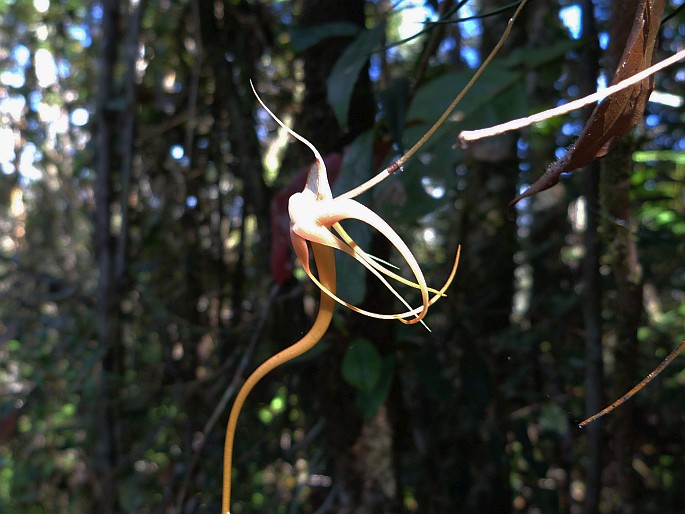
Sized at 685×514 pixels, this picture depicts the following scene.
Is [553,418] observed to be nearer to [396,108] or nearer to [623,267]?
[623,267]

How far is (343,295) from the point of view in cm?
66

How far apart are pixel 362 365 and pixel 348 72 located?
0.32 meters

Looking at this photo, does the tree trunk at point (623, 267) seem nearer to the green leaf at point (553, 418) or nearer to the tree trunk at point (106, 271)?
the green leaf at point (553, 418)

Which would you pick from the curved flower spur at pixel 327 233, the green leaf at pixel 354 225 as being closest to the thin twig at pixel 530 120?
the curved flower spur at pixel 327 233

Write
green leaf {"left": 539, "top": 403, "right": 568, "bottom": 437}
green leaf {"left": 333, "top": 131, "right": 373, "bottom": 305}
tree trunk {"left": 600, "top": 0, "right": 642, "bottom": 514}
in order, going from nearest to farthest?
tree trunk {"left": 600, "top": 0, "right": 642, "bottom": 514}
green leaf {"left": 333, "top": 131, "right": 373, "bottom": 305}
green leaf {"left": 539, "top": 403, "right": 568, "bottom": 437}

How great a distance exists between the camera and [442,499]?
40.1 inches

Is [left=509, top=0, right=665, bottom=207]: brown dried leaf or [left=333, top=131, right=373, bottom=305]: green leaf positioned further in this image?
[left=333, top=131, right=373, bottom=305]: green leaf

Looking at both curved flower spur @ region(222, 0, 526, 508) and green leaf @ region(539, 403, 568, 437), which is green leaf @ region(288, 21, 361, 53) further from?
green leaf @ region(539, 403, 568, 437)

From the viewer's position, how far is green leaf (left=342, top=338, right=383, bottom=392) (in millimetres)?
784

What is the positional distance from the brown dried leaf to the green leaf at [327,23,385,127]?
369mm

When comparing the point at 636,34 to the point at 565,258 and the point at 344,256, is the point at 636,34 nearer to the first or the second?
the point at 344,256

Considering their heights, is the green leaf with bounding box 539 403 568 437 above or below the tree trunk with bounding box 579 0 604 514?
below

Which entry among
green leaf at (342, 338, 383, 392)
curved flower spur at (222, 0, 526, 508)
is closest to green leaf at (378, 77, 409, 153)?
green leaf at (342, 338, 383, 392)

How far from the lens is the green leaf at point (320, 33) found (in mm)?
824
